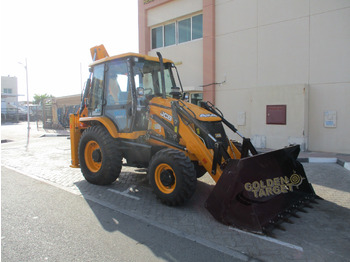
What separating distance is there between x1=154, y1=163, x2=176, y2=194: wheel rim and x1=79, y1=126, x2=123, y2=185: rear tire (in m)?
1.38

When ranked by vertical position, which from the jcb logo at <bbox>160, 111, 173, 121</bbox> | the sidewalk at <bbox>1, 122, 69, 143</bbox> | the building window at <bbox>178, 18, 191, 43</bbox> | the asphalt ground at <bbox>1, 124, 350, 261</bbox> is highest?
the building window at <bbox>178, 18, 191, 43</bbox>

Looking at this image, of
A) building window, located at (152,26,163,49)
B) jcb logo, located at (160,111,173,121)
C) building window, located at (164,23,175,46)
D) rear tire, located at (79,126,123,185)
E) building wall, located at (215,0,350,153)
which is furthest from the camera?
building window, located at (152,26,163,49)

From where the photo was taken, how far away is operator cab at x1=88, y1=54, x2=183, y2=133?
5781 millimetres

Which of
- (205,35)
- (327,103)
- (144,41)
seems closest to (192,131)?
(327,103)

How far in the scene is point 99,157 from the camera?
6.16 meters

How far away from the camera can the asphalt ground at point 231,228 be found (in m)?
3.37

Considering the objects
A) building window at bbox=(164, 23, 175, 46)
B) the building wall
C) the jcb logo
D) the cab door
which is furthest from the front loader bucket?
building window at bbox=(164, 23, 175, 46)

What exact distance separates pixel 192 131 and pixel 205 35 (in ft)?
29.1

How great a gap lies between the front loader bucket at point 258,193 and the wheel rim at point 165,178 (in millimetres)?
791

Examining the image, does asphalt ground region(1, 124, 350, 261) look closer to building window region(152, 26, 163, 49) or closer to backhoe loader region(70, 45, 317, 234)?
backhoe loader region(70, 45, 317, 234)

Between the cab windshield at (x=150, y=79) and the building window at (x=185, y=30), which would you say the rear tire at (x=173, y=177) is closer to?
the cab windshield at (x=150, y=79)

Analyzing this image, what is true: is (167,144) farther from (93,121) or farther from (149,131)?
(93,121)

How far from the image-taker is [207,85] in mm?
12703

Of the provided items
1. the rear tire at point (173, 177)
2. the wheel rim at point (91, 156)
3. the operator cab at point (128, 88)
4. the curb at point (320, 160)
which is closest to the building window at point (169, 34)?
the operator cab at point (128, 88)
